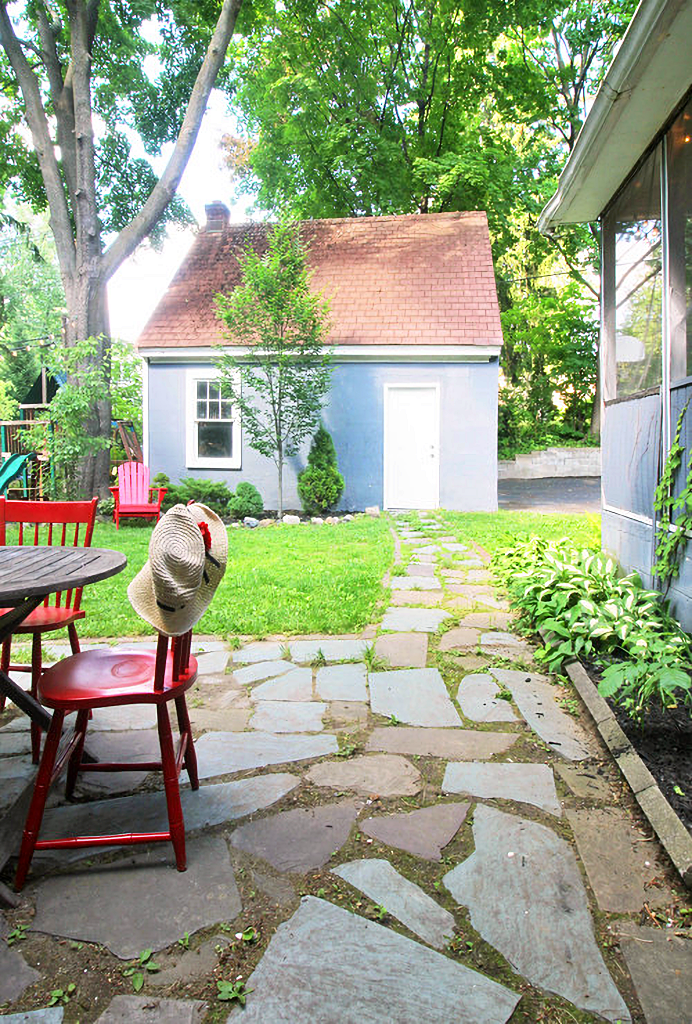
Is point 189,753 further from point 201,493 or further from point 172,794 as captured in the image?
point 201,493

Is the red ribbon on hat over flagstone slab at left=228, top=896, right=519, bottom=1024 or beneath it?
over

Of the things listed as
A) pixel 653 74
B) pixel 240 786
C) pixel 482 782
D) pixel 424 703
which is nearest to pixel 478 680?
pixel 424 703

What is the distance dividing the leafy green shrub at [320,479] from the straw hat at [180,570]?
8657 mm

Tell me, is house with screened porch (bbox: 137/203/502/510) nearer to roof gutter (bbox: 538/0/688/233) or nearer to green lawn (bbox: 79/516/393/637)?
green lawn (bbox: 79/516/393/637)

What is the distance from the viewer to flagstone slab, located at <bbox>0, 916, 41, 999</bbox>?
1.47 meters

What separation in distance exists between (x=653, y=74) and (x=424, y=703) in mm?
3101

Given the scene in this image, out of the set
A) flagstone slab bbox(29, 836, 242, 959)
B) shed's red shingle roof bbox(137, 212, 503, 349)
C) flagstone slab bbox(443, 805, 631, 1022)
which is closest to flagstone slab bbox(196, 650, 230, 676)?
flagstone slab bbox(29, 836, 242, 959)

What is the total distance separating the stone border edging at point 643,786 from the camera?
1888mm

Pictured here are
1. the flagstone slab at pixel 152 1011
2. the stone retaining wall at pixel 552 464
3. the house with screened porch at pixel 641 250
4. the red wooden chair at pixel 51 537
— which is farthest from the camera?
the stone retaining wall at pixel 552 464

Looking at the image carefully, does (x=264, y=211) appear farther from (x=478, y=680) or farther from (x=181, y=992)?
(x=181, y=992)

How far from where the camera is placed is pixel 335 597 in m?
4.96

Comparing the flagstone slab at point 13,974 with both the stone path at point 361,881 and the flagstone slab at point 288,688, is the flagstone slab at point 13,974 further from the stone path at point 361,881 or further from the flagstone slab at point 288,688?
the flagstone slab at point 288,688

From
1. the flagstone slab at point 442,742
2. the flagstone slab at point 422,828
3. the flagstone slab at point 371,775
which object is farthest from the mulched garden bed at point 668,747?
the flagstone slab at point 371,775

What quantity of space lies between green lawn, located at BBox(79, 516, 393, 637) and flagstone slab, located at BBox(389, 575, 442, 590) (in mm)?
149
